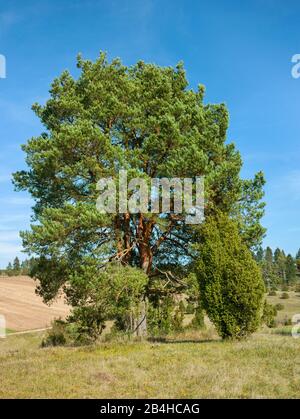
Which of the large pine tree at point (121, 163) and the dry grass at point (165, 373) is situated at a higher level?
the large pine tree at point (121, 163)

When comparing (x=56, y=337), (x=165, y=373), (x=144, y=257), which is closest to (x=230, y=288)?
(x=165, y=373)

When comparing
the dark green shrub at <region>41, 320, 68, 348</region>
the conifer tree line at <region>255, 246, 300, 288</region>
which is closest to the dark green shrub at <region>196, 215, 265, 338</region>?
the dark green shrub at <region>41, 320, 68, 348</region>

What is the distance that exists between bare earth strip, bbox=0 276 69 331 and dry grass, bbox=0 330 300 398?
1403 inches

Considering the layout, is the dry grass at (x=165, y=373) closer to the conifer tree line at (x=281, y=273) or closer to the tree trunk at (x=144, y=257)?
the tree trunk at (x=144, y=257)

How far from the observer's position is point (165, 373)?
11031mm

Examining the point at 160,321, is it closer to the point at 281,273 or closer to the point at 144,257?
the point at 144,257

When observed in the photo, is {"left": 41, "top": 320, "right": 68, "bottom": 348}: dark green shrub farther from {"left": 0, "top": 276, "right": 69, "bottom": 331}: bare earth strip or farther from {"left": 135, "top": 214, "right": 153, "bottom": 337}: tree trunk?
{"left": 0, "top": 276, "right": 69, "bottom": 331}: bare earth strip

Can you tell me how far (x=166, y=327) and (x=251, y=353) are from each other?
18.4 metres

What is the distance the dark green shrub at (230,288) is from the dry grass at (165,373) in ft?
3.38

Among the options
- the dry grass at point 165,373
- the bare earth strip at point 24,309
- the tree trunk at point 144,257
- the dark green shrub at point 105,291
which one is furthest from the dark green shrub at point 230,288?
the bare earth strip at point 24,309

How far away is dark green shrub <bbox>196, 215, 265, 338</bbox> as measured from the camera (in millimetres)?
15438

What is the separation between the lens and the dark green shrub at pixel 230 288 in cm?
1544
